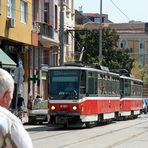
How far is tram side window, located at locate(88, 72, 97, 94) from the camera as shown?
28391 mm

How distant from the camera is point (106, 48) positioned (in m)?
74.0

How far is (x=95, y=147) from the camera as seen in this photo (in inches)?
672

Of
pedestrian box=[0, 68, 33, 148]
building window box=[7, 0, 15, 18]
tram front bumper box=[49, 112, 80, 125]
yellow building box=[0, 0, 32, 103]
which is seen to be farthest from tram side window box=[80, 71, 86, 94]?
pedestrian box=[0, 68, 33, 148]

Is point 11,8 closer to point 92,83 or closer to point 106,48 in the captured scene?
point 92,83

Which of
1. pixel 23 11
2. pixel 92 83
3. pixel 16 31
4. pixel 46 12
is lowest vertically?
pixel 92 83

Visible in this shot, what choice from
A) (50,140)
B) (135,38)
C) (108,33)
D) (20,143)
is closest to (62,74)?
(50,140)

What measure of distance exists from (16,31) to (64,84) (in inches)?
387

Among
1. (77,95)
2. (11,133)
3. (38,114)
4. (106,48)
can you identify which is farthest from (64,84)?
(106,48)

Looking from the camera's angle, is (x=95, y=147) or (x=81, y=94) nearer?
(x=95, y=147)

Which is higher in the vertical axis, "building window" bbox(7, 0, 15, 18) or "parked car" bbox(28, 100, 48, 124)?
"building window" bbox(7, 0, 15, 18)

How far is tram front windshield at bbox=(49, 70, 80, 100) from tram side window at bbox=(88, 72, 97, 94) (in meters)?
1.31

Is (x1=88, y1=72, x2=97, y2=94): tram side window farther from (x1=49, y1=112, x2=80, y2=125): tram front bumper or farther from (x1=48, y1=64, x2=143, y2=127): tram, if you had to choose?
(x1=49, y1=112, x2=80, y2=125): tram front bumper

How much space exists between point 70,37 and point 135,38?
52.0m

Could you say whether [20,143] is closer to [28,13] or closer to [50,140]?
[50,140]
